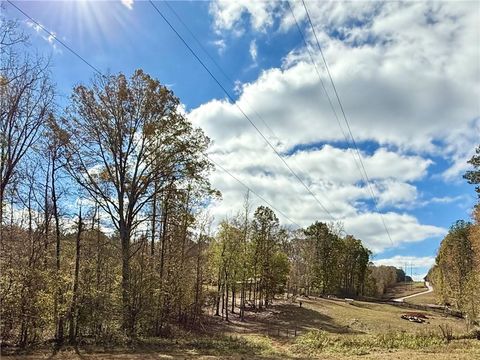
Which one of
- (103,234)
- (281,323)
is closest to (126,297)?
(103,234)

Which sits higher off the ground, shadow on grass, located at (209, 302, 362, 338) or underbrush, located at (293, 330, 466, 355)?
underbrush, located at (293, 330, 466, 355)

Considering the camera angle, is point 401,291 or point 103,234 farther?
point 401,291

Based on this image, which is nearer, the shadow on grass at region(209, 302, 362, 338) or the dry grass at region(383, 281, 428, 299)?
the shadow on grass at region(209, 302, 362, 338)

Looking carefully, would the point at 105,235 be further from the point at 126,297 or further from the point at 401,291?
the point at 401,291

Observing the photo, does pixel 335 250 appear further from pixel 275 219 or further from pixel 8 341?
pixel 8 341

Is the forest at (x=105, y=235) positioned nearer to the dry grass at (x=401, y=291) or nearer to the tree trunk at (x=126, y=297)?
the tree trunk at (x=126, y=297)

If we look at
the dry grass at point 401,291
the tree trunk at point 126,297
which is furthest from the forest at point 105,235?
the dry grass at point 401,291

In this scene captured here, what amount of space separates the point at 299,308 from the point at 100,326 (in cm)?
3444

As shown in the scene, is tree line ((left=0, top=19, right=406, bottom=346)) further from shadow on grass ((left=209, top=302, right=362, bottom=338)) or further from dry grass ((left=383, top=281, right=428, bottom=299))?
dry grass ((left=383, top=281, right=428, bottom=299))

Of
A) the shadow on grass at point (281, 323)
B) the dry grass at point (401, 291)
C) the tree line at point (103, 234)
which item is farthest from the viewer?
the dry grass at point (401, 291)

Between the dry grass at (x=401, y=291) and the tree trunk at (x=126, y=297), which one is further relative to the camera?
the dry grass at (x=401, y=291)

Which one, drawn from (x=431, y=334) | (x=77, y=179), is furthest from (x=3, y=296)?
(x=431, y=334)

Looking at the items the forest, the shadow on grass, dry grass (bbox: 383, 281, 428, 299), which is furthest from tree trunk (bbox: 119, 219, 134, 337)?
dry grass (bbox: 383, 281, 428, 299)

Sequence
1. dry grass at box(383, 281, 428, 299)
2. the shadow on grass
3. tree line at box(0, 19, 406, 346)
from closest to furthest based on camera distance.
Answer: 1. tree line at box(0, 19, 406, 346)
2. the shadow on grass
3. dry grass at box(383, 281, 428, 299)
